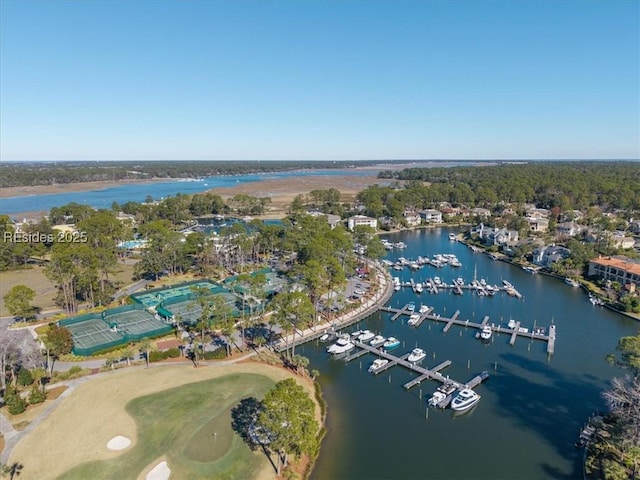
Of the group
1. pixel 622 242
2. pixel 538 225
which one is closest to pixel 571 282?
pixel 622 242

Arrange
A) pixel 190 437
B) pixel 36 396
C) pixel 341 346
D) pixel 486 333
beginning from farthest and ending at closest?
pixel 486 333 < pixel 341 346 < pixel 36 396 < pixel 190 437

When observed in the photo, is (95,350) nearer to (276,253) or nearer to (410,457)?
(410,457)

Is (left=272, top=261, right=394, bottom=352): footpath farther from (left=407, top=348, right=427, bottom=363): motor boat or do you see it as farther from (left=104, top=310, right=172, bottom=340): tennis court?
(left=104, top=310, right=172, bottom=340): tennis court

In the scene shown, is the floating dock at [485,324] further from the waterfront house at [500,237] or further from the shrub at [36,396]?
the waterfront house at [500,237]

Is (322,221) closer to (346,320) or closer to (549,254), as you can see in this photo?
(346,320)

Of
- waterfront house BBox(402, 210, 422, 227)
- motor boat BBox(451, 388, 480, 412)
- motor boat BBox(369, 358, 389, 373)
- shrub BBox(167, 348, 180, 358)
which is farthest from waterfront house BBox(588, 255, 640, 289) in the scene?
shrub BBox(167, 348, 180, 358)

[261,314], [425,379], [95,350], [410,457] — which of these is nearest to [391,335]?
[425,379]

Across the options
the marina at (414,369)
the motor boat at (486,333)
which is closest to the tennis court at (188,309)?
the marina at (414,369)
